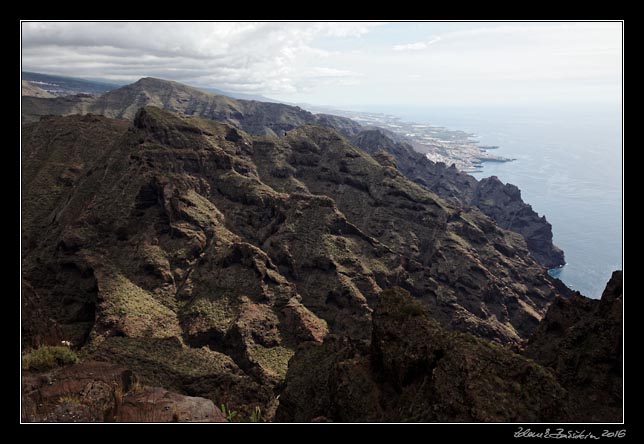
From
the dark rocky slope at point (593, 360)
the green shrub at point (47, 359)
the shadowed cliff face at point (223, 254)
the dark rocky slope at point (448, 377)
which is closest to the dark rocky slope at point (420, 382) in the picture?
the dark rocky slope at point (448, 377)

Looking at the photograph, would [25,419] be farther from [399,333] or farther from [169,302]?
[169,302]

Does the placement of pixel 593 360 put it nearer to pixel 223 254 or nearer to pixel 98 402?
pixel 98 402

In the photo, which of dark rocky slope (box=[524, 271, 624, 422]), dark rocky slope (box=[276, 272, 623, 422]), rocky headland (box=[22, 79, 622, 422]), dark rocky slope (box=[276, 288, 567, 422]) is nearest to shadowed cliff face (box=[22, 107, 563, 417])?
rocky headland (box=[22, 79, 622, 422])

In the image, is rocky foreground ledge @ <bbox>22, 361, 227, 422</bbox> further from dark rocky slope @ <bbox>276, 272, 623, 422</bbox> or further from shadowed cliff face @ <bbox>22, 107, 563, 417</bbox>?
shadowed cliff face @ <bbox>22, 107, 563, 417</bbox>

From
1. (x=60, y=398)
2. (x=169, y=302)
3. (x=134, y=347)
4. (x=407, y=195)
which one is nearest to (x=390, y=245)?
(x=407, y=195)

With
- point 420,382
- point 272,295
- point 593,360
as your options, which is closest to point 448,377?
point 420,382

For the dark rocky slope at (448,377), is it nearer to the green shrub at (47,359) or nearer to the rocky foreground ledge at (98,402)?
the rocky foreground ledge at (98,402)
